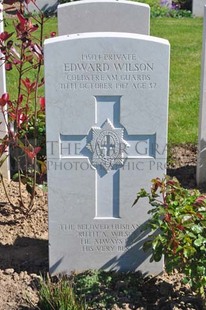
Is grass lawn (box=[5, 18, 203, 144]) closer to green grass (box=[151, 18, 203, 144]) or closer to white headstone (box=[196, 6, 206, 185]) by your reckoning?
green grass (box=[151, 18, 203, 144])

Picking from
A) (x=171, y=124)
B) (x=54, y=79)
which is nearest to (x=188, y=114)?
(x=171, y=124)

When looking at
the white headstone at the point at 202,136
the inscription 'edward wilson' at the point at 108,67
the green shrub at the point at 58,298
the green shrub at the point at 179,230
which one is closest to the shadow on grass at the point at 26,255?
the green shrub at the point at 58,298

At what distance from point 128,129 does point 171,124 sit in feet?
9.46

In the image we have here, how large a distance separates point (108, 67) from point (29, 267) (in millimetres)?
1405

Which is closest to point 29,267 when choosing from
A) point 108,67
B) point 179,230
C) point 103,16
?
point 179,230

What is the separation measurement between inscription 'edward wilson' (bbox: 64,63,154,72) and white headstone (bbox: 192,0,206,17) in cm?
1034

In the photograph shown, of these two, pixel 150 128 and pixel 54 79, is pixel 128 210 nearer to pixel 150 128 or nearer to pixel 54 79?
pixel 150 128

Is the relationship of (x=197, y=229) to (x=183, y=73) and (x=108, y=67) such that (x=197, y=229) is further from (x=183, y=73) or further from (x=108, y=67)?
(x=183, y=73)

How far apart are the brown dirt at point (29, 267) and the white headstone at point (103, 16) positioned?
4.37 feet

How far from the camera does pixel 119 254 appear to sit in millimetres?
4199

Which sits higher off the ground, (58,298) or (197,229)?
(197,229)

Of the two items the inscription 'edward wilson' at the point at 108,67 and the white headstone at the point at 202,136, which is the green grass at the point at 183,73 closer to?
the white headstone at the point at 202,136

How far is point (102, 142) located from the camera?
396 centimetres

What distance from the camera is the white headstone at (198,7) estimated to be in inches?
542
